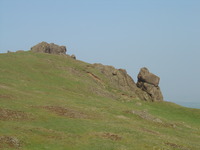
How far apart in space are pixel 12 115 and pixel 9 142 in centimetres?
1140

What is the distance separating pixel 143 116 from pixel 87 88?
87.3 feet

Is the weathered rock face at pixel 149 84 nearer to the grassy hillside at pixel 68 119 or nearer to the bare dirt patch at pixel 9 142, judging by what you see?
the grassy hillside at pixel 68 119

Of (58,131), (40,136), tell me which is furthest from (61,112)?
(40,136)

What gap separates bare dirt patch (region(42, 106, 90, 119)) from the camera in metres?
47.0

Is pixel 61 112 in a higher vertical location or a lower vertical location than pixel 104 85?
lower

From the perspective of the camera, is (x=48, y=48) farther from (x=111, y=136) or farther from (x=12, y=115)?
(x=111, y=136)

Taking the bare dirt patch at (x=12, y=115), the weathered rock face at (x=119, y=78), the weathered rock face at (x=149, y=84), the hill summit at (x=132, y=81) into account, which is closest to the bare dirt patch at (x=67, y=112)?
the bare dirt patch at (x=12, y=115)

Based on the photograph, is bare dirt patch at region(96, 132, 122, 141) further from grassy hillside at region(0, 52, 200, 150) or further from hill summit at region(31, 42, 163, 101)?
hill summit at region(31, 42, 163, 101)

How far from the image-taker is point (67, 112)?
4831 cm

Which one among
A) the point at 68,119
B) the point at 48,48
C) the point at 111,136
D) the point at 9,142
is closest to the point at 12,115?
the point at 68,119

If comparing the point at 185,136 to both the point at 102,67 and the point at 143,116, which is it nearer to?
the point at 143,116

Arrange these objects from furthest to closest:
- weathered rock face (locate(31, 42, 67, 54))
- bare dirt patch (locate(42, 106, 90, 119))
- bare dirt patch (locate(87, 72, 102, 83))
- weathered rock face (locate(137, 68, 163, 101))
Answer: weathered rock face (locate(31, 42, 67, 54)) → weathered rock face (locate(137, 68, 163, 101)) → bare dirt patch (locate(87, 72, 102, 83)) → bare dirt patch (locate(42, 106, 90, 119))

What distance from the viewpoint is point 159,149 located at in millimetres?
35219

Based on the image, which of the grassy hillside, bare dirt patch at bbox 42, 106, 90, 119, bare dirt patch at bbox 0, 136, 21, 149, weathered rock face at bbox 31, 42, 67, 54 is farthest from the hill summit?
bare dirt patch at bbox 0, 136, 21, 149
